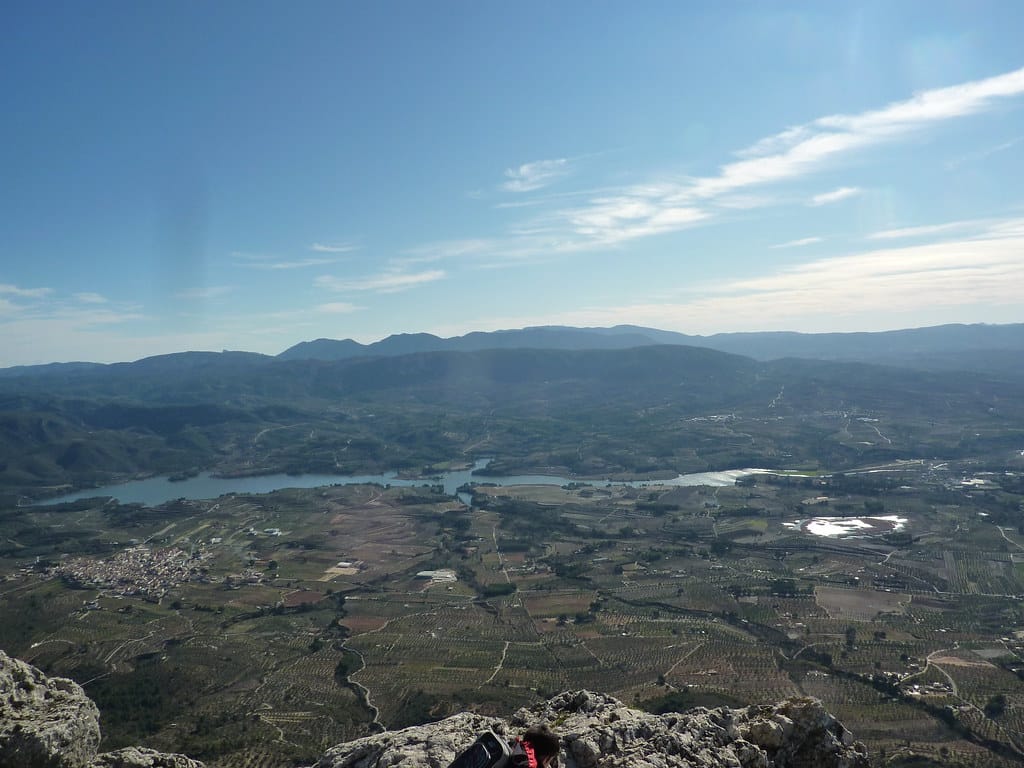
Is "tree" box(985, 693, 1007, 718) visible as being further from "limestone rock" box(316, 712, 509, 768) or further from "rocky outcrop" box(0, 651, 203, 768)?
"rocky outcrop" box(0, 651, 203, 768)

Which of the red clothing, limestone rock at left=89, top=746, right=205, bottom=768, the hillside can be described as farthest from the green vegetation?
the red clothing

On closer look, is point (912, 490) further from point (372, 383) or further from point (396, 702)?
point (372, 383)

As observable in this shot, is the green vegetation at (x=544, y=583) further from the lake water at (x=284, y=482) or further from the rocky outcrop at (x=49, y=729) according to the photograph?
the rocky outcrop at (x=49, y=729)

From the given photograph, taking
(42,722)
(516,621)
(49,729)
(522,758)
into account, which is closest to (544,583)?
(516,621)

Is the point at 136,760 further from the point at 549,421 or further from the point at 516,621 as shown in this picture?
the point at 549,421

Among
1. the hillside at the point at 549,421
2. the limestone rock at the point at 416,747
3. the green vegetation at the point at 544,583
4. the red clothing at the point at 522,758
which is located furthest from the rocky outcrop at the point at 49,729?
the hillside at the point at 549,421

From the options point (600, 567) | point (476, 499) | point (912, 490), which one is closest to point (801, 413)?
point (912, 490)
